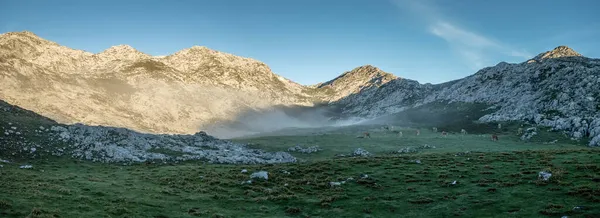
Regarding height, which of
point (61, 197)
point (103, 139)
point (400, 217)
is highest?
point (103, 139)

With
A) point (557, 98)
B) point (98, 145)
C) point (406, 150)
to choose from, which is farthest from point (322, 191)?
point (557, 98)

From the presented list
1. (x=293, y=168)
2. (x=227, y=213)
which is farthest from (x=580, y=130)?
(x=227, y=213)

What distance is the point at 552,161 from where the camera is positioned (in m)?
46.0

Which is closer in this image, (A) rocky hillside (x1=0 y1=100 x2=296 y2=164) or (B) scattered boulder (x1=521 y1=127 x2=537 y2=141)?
(A) rocky hillside (x1=0 y1=100 x2=296 y2=164)

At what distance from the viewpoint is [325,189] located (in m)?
39.6

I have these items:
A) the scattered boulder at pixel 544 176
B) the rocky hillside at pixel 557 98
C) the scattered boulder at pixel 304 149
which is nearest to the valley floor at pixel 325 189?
the scattered boulder at pixel 544 176

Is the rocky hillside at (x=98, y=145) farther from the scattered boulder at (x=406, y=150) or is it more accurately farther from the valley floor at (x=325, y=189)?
the scattered boulder at (x=406, y=150)

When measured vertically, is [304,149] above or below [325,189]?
above

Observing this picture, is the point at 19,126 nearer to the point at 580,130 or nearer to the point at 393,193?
the point at 393,193

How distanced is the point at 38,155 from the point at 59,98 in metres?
163

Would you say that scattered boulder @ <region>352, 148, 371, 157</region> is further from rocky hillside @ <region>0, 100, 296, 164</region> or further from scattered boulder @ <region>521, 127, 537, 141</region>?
scattered boulder @ <region>521, 127, 537, 141</region>

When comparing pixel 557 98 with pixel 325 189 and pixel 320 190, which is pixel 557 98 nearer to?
pixel 325 189

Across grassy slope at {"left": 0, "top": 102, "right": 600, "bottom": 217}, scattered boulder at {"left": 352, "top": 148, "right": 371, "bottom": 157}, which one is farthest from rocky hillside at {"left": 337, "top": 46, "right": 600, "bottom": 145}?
grassy slope at {"left": 0, "top": 102, "right": 600, "bottom": 217}

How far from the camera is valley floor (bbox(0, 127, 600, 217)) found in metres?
27.9
